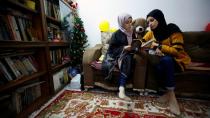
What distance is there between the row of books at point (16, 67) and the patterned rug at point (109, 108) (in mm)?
428

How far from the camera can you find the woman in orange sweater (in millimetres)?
1478

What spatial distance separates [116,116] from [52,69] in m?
1.02

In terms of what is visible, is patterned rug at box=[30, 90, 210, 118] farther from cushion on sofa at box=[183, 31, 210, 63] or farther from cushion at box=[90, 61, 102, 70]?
cushion on sofa at box=[183, 31, 210, 63]

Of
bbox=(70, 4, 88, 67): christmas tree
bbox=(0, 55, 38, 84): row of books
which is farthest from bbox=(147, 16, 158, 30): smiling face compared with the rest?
bbox=(0, 55, 38, 84): row of books

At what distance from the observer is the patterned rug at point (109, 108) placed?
1.28 m

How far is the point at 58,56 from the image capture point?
2.02 m

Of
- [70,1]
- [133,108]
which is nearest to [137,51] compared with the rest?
[133,108]

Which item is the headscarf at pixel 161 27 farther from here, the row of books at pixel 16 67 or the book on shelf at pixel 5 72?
the book on shelf at pixel 5 72

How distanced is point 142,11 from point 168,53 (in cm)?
115

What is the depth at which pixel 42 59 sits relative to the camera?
5.14 feet

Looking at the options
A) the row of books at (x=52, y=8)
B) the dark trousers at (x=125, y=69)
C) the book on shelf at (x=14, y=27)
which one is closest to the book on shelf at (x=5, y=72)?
the book on shelf at (x=14, y=27)

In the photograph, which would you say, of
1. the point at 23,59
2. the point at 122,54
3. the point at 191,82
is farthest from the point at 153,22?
the point at 23,59

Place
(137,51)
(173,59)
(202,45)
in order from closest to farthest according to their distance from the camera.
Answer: (173,59)
(137,51)
(202,45)

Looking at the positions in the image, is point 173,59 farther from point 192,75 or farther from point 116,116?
point 116,116
